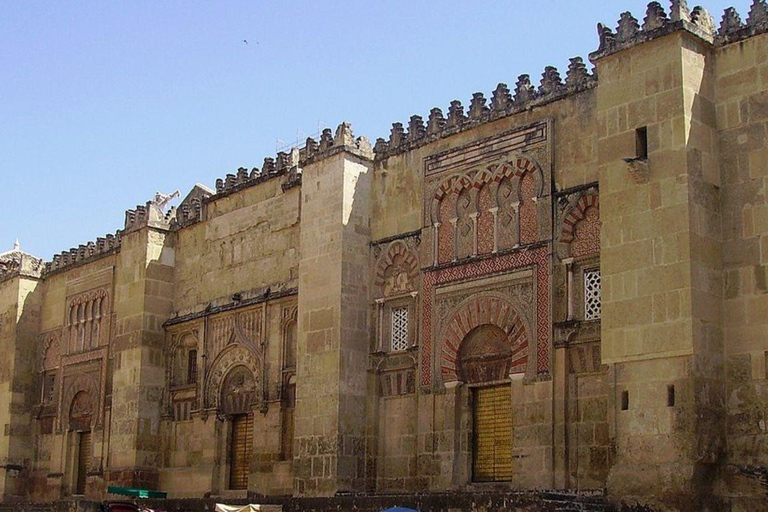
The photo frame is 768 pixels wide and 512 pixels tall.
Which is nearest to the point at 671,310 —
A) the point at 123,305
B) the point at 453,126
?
the point at 453,126

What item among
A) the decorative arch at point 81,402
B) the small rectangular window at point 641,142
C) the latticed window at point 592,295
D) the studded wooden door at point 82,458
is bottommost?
the studded wooden door at point 82,458

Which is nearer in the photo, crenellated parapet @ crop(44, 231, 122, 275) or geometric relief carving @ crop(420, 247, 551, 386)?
geometric relief carving @ crop(420, 247, 551, 386)

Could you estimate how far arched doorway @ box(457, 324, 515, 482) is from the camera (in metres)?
13.0

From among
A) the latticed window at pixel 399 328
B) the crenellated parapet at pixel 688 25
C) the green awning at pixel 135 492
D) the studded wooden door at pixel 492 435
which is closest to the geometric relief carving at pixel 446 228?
the latticed window at pixel 399 328

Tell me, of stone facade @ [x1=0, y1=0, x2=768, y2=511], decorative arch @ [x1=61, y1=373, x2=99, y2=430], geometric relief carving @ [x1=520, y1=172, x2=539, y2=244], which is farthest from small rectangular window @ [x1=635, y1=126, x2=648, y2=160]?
decorative arch @ [x1=61, y1=373, x2=99, y2=430]

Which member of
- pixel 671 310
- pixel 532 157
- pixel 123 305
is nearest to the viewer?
pixel 671 310

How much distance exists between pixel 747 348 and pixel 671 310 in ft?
2.72

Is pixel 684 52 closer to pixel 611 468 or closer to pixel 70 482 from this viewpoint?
pixel 611 468

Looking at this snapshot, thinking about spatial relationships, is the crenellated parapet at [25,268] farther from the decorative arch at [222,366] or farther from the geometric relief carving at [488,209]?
the geometric relief carving at [488,209]

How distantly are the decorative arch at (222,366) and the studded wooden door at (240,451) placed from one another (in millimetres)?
480

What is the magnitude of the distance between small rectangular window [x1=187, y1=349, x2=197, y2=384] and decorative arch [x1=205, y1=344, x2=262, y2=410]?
2.20 feet

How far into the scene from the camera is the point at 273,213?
669 inches

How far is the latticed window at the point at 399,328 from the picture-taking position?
47.5 feet

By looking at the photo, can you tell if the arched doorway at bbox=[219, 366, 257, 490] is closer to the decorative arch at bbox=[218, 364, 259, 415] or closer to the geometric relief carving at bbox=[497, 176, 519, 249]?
the decorative arch at bbox=[218, 364, 259, 415]
